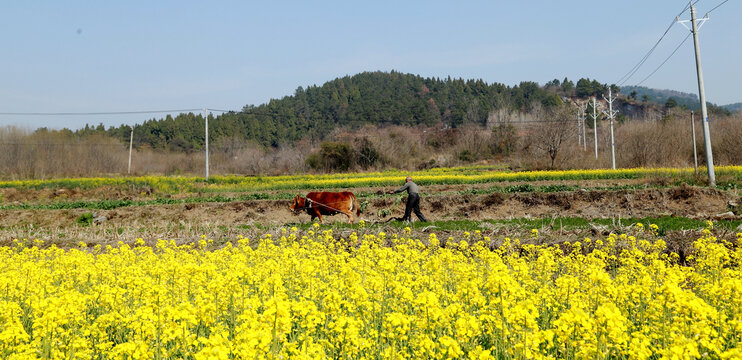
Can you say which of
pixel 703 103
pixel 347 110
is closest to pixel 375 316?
pixel 703 103

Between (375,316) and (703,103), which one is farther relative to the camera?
(703,103)

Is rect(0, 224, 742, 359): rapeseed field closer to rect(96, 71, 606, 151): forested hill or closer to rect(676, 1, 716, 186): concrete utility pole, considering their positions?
rect(676, 1, 716, 186): concrete utility pole

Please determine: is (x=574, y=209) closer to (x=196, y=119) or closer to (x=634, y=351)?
(x=634, y=351)

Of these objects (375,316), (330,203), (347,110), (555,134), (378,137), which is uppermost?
(347,110)

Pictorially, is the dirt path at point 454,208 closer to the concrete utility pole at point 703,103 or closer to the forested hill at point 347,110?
the concrete utility pole at point 703,103

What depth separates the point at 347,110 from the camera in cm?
9300

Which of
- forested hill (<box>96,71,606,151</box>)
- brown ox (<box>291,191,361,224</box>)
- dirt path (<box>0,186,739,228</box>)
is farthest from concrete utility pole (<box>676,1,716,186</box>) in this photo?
forested hill (<box>96,71,606,151</box>)

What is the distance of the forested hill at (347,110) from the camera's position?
85.9 m

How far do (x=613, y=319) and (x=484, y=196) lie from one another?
18916mm

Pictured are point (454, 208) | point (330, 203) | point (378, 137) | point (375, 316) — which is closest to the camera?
point (375, 316)

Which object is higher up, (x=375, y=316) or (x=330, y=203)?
(x=330, y=203)

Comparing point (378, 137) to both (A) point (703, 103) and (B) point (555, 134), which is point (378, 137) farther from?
(A) point (703, 103)

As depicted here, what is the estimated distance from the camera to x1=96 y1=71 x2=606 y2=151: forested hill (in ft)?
282

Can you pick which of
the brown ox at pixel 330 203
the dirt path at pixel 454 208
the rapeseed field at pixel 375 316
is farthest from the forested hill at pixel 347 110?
the rapeseed field at pixel 375 316
